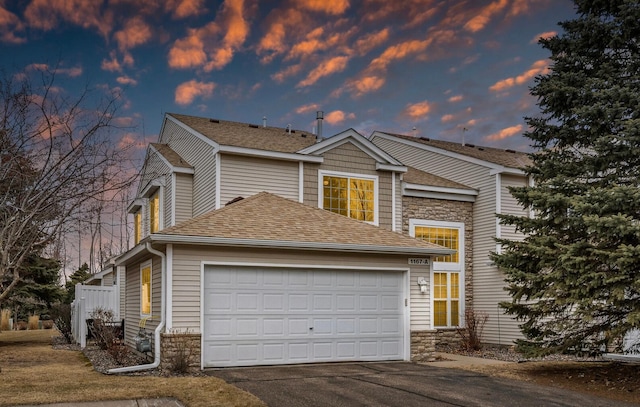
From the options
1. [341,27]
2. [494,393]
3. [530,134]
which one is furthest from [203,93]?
[494,393]

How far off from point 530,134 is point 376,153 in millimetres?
5944

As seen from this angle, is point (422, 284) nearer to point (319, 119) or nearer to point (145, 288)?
point (145, 288)

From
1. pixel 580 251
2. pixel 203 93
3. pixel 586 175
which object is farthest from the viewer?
pixel 203 93

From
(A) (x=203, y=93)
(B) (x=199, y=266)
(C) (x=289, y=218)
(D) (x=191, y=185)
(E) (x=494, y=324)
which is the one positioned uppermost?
(A) (x=203, y=93)

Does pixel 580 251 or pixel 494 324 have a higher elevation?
pixel 580 251

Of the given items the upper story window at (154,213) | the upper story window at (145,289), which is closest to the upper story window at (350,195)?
the upper story window at (145,289)

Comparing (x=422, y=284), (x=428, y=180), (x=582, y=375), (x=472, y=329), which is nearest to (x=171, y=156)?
(x=428, y=180)

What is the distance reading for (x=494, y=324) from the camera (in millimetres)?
18047

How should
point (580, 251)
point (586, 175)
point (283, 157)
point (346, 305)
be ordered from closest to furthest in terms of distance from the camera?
point (580, 251) < point (586, 175) < point (346, 305) < point (283, 157)

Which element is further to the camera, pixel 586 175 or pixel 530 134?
pixel 530 134

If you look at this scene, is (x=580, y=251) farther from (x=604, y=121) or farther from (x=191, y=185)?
(x=191, y=185)

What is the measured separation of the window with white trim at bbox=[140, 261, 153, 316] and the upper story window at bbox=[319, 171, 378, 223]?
18.1 ft

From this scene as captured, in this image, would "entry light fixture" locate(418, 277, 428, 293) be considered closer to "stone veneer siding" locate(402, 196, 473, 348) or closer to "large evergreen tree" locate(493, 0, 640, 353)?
"large evergreen tree" locate(493, 0, 640, 353)

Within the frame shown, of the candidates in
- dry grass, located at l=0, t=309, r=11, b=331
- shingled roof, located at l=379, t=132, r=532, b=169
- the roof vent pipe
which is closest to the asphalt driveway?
the roof vent pipe
